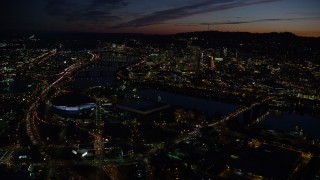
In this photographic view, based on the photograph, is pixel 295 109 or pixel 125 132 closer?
pixel 125 132

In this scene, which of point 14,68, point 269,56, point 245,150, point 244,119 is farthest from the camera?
point 269,56

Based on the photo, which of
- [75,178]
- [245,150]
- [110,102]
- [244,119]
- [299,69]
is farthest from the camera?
[299,69]

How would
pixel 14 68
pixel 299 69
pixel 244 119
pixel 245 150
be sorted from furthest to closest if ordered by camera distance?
1. pixel 299 69
2. pixel 14 68
3. pixel 244 119
4. pixel 245 150

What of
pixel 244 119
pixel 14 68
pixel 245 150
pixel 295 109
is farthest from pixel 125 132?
pixel 14 68

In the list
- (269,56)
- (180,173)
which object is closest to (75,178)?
(180,173)

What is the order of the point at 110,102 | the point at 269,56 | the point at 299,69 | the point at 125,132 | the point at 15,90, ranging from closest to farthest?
the point at 125,132, the point at 110,102, the point at 15,90, the point at 299,69, the point at 269,56

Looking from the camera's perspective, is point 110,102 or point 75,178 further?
point 110,102

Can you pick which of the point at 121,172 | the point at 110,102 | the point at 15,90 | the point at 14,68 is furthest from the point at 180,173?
the point at 14,68

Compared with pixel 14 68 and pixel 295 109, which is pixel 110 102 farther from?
pixel 14 68

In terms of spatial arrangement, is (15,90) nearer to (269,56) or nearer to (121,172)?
(121,172)
